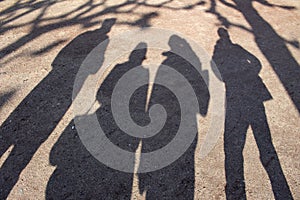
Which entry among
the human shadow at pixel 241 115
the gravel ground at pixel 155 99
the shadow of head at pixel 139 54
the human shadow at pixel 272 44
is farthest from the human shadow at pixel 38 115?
the human shadow at pixel 272 44

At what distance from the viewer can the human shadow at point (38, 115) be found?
4074mm

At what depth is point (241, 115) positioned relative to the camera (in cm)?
469

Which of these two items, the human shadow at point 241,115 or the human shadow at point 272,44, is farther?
the human shadow at point 272,44

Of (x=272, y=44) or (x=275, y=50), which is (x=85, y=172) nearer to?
(x=275, y=50)

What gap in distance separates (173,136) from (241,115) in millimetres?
1072

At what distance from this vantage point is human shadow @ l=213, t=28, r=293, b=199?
3.88 m

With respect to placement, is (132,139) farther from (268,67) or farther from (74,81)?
(268,67)

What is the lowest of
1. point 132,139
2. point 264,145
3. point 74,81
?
point 264,145

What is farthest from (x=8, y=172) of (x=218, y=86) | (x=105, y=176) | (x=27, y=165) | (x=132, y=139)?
(x=218, y=86)

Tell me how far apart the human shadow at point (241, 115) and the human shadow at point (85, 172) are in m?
1.26

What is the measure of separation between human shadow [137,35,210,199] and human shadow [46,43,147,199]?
0.25 m

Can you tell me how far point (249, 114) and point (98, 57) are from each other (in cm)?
278

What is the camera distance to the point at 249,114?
4.70 m

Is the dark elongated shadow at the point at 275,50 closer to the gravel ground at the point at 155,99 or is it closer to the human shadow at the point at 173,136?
the gravel ground at the point at 155,99
